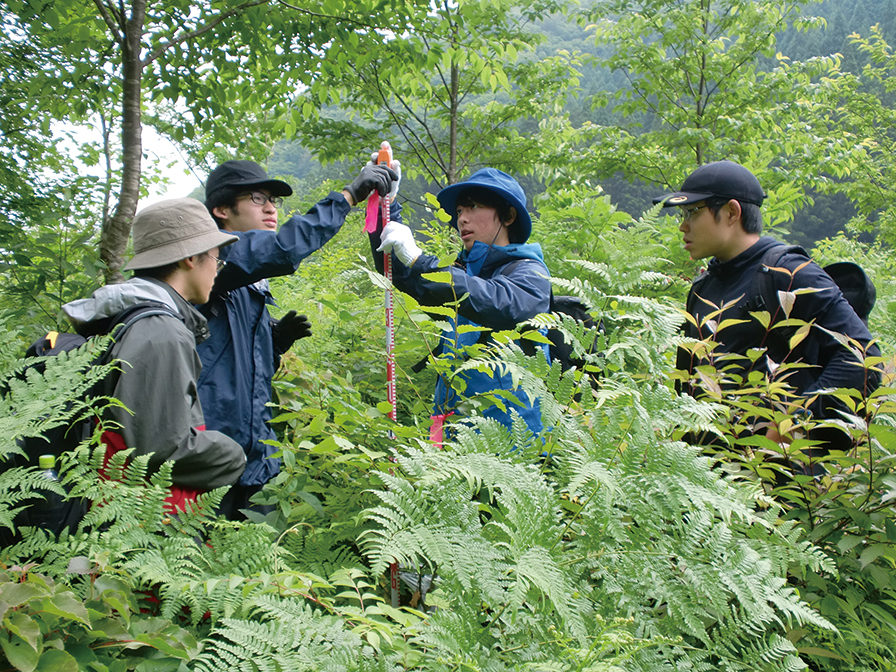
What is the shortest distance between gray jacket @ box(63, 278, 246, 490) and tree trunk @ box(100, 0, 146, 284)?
1.43 m

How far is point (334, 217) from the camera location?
128 inches

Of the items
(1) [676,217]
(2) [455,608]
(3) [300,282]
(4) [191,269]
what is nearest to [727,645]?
(2) [455,608]

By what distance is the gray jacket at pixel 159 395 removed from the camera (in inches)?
78.4

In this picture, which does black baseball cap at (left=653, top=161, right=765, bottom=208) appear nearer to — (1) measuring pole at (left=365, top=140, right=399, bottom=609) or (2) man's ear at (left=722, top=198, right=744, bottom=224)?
(2) man's ear at (left=722, top=198, right=744, bottom=224)

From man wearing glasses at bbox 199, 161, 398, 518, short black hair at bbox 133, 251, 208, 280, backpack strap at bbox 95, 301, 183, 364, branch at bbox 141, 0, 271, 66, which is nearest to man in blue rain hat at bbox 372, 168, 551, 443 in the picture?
man wearing glasses at bbox 199, 161, 398, 518

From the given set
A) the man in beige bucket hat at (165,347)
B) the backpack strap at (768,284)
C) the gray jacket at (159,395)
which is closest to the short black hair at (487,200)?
the backpack strap at (768,284)

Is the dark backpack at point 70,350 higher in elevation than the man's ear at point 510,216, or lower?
lower

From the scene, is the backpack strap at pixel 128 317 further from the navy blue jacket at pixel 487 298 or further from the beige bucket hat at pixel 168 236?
the navy blue jacket at pixel 487 298

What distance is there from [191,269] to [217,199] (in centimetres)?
115

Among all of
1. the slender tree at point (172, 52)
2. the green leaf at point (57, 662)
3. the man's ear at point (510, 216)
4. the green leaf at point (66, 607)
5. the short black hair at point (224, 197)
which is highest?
the slender tree at point (172, 52)

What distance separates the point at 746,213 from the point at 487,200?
55.9 inches

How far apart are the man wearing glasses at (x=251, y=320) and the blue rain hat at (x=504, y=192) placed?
1.47 ft

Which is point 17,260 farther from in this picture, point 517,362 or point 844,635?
point 844,635

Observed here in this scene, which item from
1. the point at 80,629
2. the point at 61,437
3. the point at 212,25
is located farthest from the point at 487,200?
the point at 80,629
